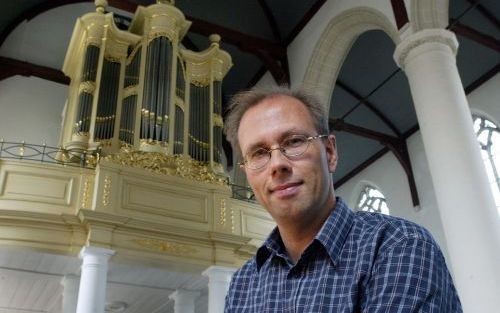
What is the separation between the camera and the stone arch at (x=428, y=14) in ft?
23.2

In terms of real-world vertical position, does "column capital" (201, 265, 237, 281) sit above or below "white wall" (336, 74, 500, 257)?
below

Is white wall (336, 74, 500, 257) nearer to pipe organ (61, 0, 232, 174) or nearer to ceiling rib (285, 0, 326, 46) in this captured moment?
ceiling rib (285, 0, 326, 46)

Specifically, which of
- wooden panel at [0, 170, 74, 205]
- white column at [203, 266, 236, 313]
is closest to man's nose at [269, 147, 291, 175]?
white column at [203, 266, 236, 313]

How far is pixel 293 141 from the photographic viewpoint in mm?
1179

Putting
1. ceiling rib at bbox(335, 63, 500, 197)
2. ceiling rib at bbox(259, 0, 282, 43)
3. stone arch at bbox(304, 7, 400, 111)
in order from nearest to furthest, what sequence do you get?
1. stone arch at bbox(304, 7, 400, 111)
2. ceiling rib at bbox(259, 0, 282, 43)
3. ceiling rib at bbox(335, 63, 500, 197)

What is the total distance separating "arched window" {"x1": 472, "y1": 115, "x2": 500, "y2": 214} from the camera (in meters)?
11.3

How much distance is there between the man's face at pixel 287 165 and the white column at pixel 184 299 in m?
6.79

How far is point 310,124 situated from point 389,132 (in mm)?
12685

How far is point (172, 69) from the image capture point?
8.63 m

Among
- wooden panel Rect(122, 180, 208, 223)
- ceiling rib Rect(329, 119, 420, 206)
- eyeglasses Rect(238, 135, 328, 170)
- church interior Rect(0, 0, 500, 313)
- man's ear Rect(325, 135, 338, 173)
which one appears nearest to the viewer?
eyeglasses Rect(238, 135, 328, 170)

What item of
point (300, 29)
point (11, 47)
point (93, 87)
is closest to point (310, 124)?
point (93, 87)

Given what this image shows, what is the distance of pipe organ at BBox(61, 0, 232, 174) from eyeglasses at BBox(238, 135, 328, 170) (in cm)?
651

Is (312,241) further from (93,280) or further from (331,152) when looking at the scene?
(93,280)

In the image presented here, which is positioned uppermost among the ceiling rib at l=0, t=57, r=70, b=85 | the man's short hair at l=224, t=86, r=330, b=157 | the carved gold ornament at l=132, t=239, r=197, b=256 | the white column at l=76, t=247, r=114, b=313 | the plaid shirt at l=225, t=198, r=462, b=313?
the ceiling rib at l=0, t=57, r=70, b=85
